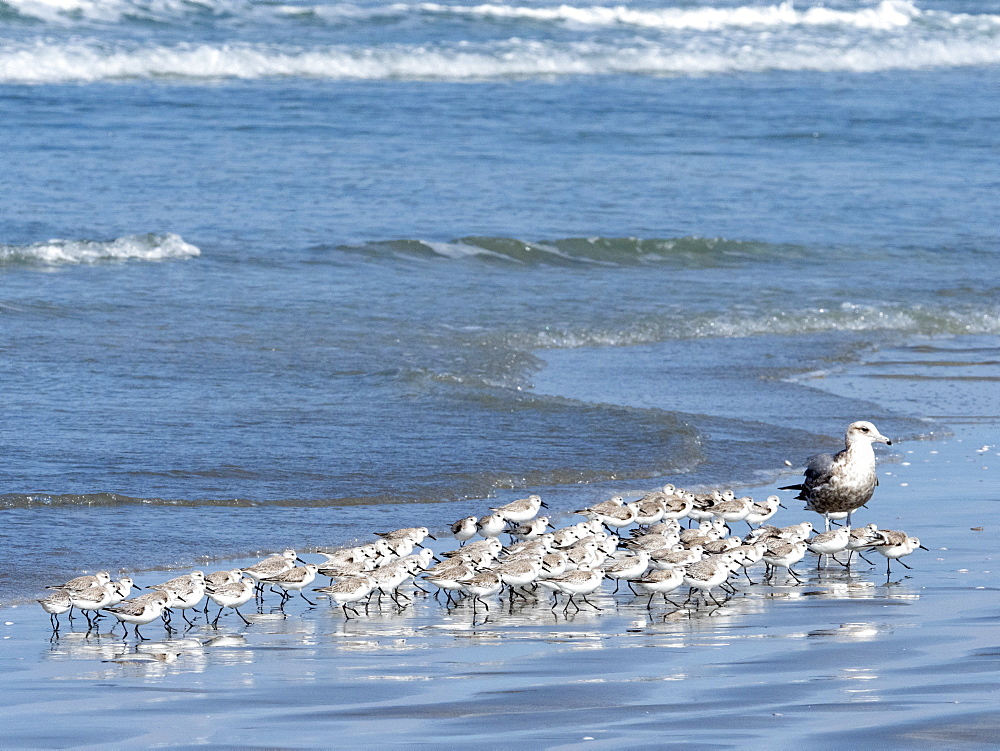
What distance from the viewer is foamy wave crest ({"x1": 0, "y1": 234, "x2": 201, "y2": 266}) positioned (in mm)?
17656

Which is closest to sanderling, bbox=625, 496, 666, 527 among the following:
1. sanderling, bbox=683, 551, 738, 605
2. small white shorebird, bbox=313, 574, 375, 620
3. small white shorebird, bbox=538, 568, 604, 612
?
sanderling, bbox=683, 551, 738, 605

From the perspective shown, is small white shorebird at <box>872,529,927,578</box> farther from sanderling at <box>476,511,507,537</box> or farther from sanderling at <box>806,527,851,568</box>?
sanderling at <box>476,511,507,537</box>

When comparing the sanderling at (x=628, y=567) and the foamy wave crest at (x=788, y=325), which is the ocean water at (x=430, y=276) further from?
the sanderling at (x=628, y=567)

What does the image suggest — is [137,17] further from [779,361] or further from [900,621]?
[900,621]

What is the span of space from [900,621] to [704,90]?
1146 inches

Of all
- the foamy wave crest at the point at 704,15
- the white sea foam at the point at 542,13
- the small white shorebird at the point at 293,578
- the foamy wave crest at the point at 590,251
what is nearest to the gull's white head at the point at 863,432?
the small white shorebird at the point at 293,578

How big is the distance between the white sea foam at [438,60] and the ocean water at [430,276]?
0.40 ft

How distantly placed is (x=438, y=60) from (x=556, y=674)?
3223 centimetres

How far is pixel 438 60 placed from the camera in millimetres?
37219

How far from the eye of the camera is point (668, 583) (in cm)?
768

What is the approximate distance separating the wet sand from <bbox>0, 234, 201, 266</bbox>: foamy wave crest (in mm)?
10125

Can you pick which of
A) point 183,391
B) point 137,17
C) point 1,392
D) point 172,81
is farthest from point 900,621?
point 137,17

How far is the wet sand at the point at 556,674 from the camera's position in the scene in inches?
210

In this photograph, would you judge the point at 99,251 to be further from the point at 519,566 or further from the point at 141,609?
the point at 141,609
